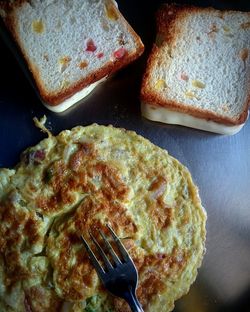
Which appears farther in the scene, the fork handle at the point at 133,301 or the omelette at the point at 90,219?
the omelette at the point at 90,219

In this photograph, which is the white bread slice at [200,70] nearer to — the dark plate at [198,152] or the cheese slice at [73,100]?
the dark plate at [198,152]

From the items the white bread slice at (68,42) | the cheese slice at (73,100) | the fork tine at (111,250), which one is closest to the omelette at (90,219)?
the fork tine at (111,250)

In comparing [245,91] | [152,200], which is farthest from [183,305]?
[245,91]

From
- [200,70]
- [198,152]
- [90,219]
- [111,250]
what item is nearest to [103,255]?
[111,250]

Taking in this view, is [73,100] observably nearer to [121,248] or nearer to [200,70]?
[200,70]

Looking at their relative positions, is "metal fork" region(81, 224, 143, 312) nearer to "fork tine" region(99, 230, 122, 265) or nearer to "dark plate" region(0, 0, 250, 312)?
"fork tine" region(99, 230, 122, 265)

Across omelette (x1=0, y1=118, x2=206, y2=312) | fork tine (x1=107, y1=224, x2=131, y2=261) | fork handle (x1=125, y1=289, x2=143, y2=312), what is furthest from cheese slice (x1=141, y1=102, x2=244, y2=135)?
fork handle (x1=125, y1=289, x2=143, y2=312)

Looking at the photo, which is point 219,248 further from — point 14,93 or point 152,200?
point 14,93

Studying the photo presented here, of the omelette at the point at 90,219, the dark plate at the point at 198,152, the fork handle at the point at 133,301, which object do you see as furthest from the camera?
the dark plate at the point at 198,152
